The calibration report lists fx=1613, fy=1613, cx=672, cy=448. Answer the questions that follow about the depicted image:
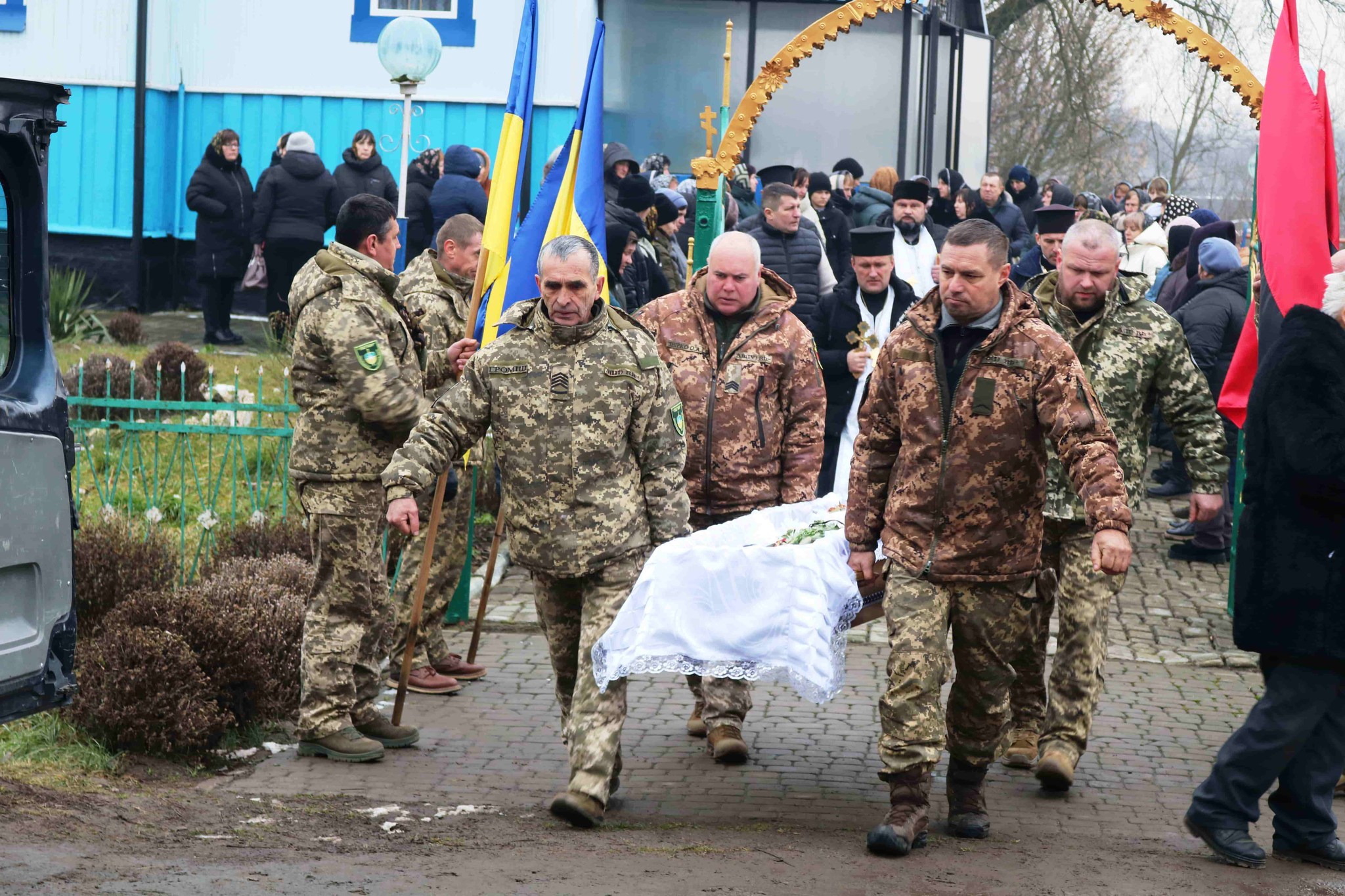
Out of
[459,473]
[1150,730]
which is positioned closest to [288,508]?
[459,473]

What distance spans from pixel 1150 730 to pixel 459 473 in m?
3.47

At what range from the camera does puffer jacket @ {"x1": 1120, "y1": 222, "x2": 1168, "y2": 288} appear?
16.4 meters

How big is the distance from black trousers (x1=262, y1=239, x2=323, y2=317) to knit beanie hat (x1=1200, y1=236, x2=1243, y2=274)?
7.68 m

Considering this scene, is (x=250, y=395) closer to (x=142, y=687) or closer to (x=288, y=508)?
(x=288, y=508)

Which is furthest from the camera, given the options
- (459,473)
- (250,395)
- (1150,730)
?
(250,395)

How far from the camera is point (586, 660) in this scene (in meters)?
5.75

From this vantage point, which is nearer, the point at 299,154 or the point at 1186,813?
the point at 1186,813

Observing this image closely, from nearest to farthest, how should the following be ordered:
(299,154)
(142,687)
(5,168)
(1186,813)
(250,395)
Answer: (5,168)
(1186,813)
(142,687)
(250,395)
(299,154)

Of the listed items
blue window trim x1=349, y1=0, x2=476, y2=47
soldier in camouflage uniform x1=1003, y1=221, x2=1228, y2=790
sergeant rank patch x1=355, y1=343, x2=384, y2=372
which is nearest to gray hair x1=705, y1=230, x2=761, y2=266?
soldier in camouflage uniform x1=1003, y1=221, x2=1228, y2=790

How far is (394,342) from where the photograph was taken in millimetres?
6551

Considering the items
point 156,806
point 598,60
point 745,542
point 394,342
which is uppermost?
point 598,60

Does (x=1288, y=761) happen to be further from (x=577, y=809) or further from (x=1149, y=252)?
(x=1149, y=252)

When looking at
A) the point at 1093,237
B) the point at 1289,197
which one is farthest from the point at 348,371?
the point at 1289,197

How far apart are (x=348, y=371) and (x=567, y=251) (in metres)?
1.14
